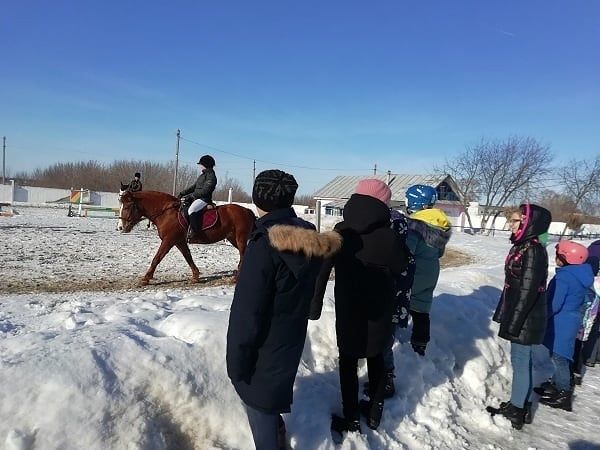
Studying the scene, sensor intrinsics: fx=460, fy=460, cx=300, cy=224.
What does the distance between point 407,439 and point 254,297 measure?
7.35ft

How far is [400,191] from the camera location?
51.8 meters

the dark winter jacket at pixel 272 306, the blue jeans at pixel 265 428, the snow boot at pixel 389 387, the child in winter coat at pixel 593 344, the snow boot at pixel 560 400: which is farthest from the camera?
the child in winter coat at pixel 593 344

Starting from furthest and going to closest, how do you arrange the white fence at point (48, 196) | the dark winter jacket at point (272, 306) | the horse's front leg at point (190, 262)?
the white fence at point (48, 196) → the horse's front leg at point (190, 262) → the dark winter jacket at point (272, 306)

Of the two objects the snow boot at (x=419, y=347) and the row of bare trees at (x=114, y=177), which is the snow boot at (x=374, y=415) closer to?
the snow boot at (x=419, y=347)

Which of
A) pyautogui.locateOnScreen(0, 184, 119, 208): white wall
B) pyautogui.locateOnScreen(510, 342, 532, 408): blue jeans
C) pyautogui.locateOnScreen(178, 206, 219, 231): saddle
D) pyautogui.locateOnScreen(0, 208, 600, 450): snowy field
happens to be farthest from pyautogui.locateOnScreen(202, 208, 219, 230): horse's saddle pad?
pyautogui.locateOnScreen(0, 184, 119, 208): white wall

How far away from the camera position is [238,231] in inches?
421

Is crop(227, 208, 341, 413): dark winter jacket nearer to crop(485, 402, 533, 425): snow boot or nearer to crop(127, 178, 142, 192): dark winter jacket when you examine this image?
crop(485, 402, 533, 425): snow boot

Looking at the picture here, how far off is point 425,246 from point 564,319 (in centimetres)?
183

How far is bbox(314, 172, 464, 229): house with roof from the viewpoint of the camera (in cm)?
4966

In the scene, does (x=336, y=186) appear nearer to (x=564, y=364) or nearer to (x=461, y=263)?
(x=461, y=263)

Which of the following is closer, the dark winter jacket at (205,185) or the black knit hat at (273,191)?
the black knit hat at (273,191)

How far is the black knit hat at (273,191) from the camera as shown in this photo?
2621 millimetres

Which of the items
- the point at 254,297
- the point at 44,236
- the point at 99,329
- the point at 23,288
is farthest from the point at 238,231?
the point at 44,236

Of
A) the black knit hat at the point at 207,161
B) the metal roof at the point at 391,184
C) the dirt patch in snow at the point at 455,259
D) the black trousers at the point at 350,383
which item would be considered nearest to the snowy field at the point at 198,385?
the black trousers at the point at 350,383
